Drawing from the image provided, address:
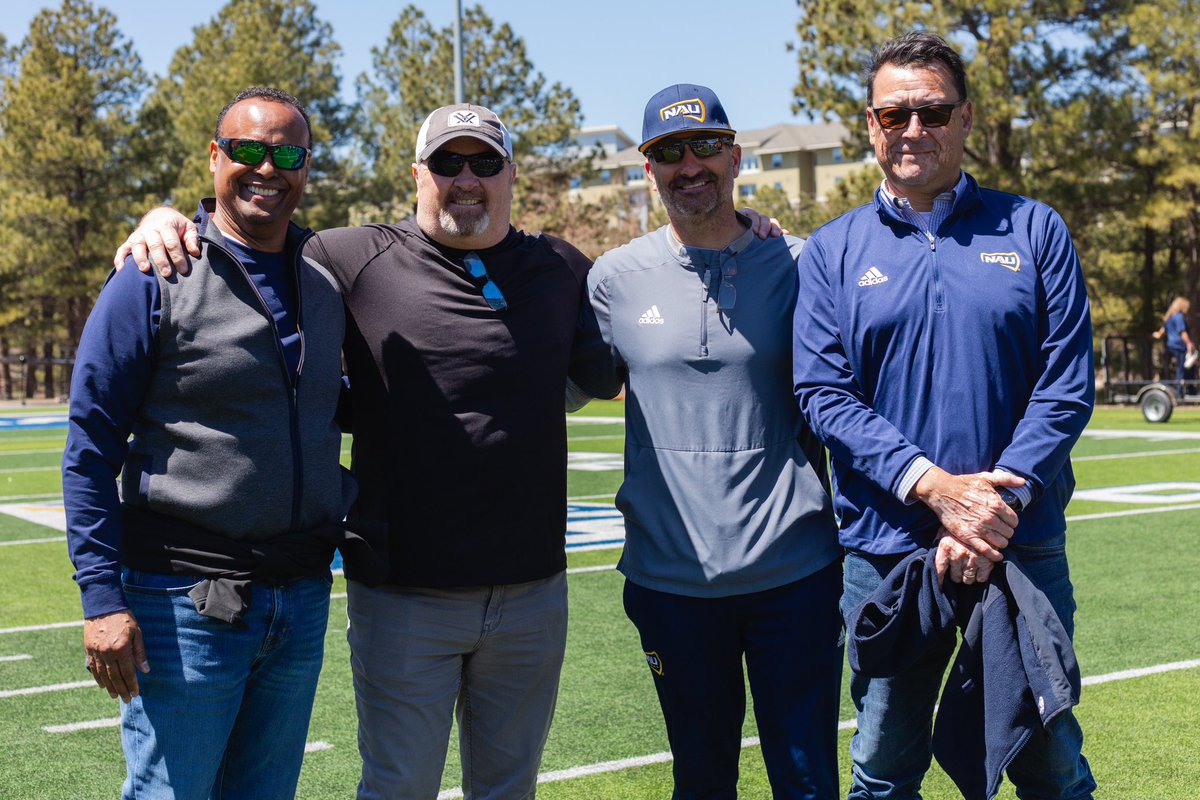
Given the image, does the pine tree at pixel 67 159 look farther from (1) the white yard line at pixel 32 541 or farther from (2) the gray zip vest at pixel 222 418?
(2) the gray zip vest at pixel 222 418

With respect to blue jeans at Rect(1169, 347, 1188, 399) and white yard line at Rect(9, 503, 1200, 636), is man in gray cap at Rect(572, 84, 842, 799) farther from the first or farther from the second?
blue jeans at Rect(1169, 347, 1188, 399)

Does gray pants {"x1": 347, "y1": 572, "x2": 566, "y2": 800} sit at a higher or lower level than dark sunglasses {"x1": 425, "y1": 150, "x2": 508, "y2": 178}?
lower

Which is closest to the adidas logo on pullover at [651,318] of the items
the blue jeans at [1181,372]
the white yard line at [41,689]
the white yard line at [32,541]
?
the white yard line at [41,689]

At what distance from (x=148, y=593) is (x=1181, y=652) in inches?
208

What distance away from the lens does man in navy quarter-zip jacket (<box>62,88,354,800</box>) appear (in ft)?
9.85

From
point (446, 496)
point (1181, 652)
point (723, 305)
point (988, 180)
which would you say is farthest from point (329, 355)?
point (988, 180)

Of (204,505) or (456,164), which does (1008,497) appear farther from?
(204,505)

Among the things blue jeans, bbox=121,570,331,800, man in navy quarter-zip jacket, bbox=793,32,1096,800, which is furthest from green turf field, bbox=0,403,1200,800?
blue jeans, bbox=121,570,331,800

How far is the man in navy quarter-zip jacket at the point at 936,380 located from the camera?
324 cm

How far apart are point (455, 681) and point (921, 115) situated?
190 centimetres

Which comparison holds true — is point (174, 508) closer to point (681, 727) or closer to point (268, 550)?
point (268, 550)

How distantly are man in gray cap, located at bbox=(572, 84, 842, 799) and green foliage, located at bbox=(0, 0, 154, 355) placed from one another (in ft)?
138

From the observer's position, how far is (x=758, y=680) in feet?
11.8

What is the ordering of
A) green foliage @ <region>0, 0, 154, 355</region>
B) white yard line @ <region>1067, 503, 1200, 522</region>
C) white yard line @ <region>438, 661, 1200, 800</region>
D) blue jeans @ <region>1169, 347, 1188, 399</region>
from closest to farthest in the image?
white yard line @ <region>438, 661, 1200, 800</region> → white yard line @ <region>1067, 503, 1200, 522</region> → blue jeans @ <region>1169, 347, 1188, 399</region> → green foliage @ <region>0, 0, 154, 355</region>
